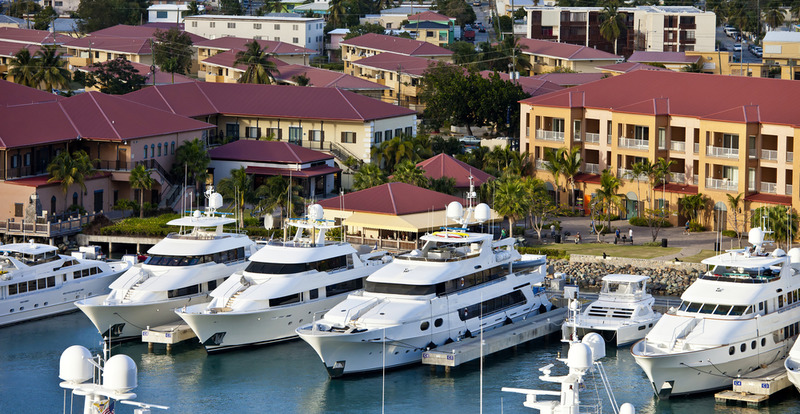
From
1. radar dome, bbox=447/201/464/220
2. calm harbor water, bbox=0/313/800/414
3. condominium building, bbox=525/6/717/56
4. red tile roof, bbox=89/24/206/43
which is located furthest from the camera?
condominium building, bbox=525/6/717/56

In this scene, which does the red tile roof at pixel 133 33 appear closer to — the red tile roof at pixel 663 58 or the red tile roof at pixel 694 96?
the red tile roof at pixel 663 58

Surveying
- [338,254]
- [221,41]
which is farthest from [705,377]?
[221,41]

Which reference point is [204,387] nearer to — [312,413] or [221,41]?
[312,413]

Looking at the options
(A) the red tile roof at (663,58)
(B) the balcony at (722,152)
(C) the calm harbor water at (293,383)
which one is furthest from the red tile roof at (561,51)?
(C) the calm harbor water at (293,383)

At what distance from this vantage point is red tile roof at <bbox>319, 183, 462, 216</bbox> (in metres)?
69.0

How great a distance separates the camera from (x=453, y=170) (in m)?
77.9

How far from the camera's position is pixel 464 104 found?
103 meters

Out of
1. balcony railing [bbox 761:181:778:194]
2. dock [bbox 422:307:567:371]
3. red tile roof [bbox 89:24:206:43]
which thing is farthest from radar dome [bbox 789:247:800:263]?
red tile roof [bbox 89:24:206:43]

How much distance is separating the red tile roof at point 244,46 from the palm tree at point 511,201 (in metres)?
70.2

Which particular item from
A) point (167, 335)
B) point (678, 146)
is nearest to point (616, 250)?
point (678, 146)

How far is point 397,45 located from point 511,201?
7288cm

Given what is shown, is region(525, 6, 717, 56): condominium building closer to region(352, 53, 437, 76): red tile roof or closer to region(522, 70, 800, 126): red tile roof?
region(352, 53, 437, 76): red tile roof

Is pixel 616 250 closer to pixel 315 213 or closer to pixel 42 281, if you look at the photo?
pixel 315 213

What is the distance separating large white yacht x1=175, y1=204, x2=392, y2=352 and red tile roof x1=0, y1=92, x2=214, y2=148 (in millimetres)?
24300
